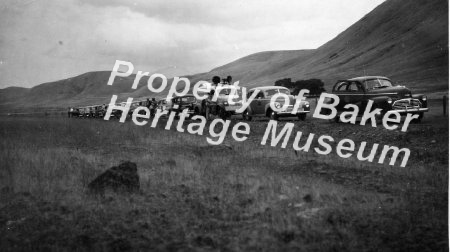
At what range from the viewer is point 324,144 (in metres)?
12.5

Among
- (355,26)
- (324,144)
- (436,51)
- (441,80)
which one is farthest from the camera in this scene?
(355,26)

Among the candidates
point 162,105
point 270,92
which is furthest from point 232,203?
point 162,105

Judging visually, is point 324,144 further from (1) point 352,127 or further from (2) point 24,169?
(2) point 24,169

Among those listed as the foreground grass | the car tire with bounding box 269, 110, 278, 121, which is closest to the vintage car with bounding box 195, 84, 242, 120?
the car tire with bounding box 269, 110, 278, 121

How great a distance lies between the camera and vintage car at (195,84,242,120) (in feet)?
66.7

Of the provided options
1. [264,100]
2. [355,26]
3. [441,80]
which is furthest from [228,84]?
[355,26]

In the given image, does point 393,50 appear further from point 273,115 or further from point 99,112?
point 273,115

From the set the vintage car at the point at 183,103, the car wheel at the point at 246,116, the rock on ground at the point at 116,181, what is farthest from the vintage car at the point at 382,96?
the vintage car at the point at 183,103

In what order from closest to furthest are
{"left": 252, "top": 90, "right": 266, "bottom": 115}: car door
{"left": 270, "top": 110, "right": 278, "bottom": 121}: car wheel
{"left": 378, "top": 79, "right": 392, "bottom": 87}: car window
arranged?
1. {"left": 378, "top": 79, "right": 392, "bottom": 87}: car window
2. {"left": 270, "top": 110, "right": 278, "bottom": 121}: car wheel
3. {"left": 252, "top": 90, "right": 266, "bottom": 115}: car door

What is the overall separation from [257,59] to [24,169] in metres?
180

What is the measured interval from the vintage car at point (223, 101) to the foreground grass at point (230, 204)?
9686mm

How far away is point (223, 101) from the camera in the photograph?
812 inches

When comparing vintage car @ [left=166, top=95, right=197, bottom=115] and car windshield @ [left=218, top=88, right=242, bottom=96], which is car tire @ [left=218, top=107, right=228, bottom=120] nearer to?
car windshield @ [left=218, top=88, right=242, bottom=96]

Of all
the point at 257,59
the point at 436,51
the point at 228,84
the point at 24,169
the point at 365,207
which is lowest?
the point at 365,207
